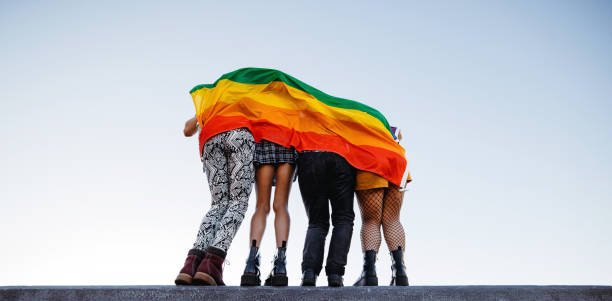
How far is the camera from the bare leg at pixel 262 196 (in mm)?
4320

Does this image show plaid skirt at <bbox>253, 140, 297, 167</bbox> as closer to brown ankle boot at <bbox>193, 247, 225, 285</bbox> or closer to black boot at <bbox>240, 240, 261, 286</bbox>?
black boot at <bbox>240, 240, 261, 286</bbox>

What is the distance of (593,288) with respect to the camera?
11.5 ft

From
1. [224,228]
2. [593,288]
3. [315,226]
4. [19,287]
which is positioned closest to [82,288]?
[19,287]

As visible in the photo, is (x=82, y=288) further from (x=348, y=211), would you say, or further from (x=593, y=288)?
(x=593, y=288)

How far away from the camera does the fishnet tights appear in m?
4.71

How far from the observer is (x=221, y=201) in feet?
13.5

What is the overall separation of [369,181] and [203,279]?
1.90 metres

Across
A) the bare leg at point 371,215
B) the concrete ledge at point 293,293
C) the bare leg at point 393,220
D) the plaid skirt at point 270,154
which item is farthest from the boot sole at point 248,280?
the bare leg at point 393,220

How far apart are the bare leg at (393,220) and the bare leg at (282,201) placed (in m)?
1.11

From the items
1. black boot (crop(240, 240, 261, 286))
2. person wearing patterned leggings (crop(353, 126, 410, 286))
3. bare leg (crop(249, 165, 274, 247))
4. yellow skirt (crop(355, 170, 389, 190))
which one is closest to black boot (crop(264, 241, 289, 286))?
black boot (crop(240, 240, 261, 286))

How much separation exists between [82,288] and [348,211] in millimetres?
2223

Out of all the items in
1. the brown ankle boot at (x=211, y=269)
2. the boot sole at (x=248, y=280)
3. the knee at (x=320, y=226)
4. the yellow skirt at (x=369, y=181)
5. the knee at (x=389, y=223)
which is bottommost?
the boot sole at (x=248, y=280)

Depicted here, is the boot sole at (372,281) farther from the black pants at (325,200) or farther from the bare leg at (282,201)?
the bare leg at (282,201)

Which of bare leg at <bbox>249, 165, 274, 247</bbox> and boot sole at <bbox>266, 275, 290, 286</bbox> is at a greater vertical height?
bare leg at <bbox>249, 165, 274, 247</bbox>
